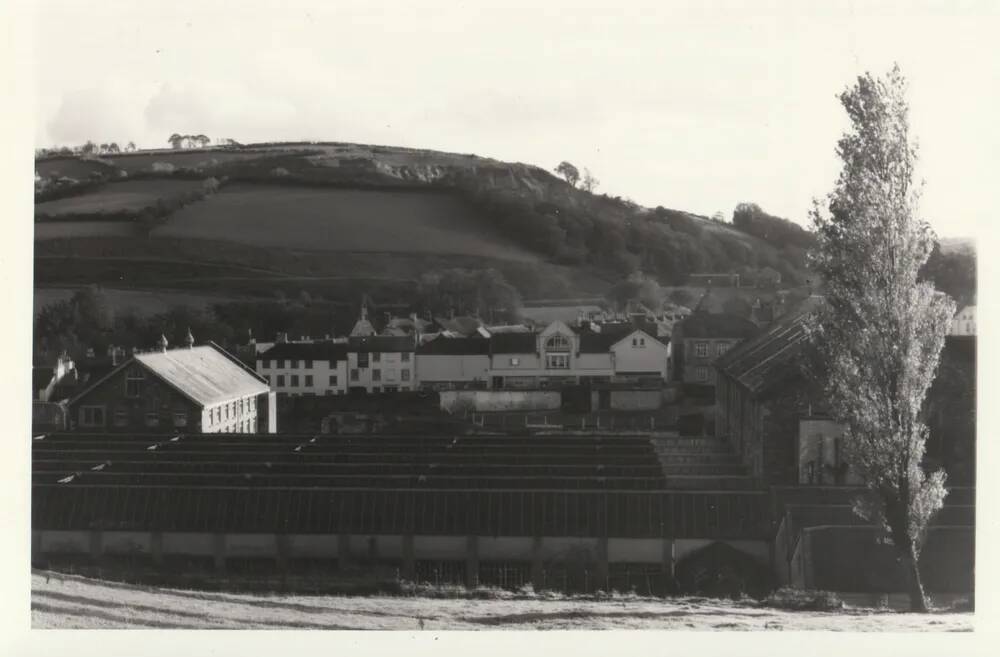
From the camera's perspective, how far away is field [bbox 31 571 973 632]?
12.8 m

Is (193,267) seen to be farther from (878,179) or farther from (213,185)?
(878,179)

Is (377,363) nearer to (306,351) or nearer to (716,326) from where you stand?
(306,351)

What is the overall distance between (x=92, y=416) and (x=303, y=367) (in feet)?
11.2

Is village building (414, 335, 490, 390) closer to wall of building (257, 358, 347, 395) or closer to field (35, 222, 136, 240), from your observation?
wall of building (257, 358, 347, 395)

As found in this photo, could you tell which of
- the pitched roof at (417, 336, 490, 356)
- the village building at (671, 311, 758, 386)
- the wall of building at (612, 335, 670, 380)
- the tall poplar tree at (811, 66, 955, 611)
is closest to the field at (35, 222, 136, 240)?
the pitched roof at (417, 336, 490, 356)

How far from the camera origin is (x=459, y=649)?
1288 cm

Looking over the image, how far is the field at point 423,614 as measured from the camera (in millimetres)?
12820

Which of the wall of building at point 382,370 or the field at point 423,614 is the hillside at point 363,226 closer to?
the wall of building at point 382,370

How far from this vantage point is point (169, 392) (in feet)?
51.5

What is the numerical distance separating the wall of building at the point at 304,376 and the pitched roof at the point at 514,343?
8.17 feet

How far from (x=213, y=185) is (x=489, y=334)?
5091 millimetres

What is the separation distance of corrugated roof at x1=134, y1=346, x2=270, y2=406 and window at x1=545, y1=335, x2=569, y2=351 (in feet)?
15.5

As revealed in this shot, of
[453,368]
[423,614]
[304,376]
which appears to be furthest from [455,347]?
[423,614]

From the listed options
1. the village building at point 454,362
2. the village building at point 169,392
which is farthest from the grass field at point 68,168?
the village building at point 454,362
